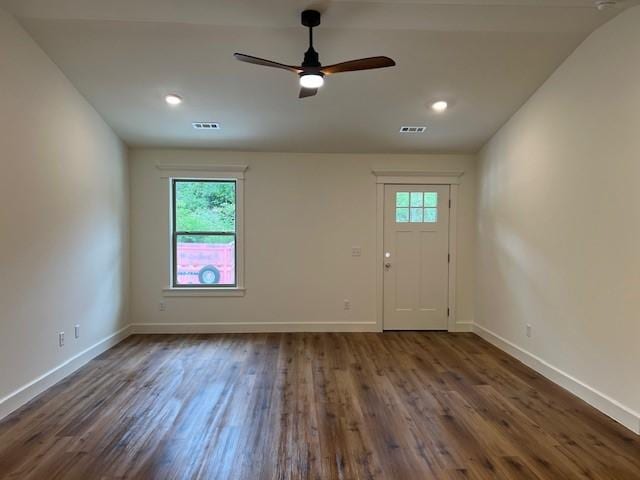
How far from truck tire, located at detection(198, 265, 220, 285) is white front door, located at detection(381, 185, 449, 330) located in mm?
2337

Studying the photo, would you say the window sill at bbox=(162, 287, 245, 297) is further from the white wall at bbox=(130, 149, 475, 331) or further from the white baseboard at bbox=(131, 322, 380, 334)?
the white baseboard at bbox=(131, 322, 380, 334)

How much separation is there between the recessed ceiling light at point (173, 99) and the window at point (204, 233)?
4.47 ft

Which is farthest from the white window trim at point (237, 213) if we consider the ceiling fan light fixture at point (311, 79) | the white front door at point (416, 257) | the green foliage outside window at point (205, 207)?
the ceiling fan light fixture at point (311, 79)

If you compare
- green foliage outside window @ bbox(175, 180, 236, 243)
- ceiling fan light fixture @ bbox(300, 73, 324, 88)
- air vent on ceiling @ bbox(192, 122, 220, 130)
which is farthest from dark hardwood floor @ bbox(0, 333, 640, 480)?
air vent on ceiling @ bbox(192, 122, 220, 130)

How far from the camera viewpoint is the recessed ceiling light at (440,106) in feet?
13.0

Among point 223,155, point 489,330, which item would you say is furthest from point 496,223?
point 223,155

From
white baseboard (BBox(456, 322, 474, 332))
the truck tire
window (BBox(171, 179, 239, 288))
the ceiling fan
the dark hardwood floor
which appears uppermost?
Answer: the ceiling fan

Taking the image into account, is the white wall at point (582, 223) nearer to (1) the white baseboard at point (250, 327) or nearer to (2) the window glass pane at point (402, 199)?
(2) the window glass pane at point (402, 199)

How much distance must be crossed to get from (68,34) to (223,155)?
220 centimetres

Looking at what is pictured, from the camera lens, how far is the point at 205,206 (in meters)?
5.12

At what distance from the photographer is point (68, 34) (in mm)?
3020

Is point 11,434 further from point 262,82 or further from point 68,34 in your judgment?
point 262,82

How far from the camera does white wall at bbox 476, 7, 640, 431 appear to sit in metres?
2.60

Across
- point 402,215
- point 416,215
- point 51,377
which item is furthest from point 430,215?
point 51,377
